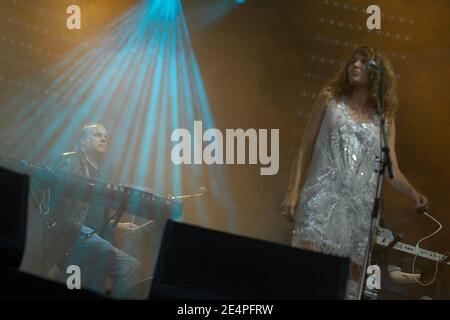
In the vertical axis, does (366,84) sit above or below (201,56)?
below

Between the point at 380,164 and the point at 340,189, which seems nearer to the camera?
the point at 380,164

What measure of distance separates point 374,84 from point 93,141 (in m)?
2.67

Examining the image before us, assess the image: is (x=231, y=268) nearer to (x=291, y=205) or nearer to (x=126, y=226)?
(x=291, y=205)

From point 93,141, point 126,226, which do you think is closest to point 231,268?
point 126,226

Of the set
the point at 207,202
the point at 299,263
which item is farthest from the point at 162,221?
the point at 299,263

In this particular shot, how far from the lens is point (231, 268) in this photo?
2.75 m

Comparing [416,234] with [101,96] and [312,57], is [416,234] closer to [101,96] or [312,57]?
[312,57]

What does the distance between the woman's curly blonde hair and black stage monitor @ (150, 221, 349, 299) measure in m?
2.25

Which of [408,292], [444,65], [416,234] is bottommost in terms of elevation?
[408,292]

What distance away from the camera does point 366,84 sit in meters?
4.85

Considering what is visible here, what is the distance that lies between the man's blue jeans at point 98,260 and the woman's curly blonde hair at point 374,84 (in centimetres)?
232

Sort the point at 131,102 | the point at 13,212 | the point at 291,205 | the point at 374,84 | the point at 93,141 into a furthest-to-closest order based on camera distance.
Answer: the point at 131,102 → the point at 93,141 → the point at 374,84 → the point at 291,205 → the point at 13,212
